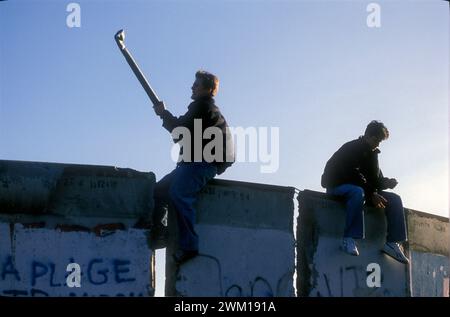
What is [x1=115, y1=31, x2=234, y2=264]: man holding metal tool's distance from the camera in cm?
854

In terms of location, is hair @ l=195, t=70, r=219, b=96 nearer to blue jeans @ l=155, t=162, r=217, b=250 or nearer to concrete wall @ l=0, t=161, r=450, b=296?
blue jeans @ l=155, t=162, r=217, b=250

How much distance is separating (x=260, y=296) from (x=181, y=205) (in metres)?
1.42

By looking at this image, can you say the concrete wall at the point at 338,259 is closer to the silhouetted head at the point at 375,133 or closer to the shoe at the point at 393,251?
the shoe at the point at 393,251

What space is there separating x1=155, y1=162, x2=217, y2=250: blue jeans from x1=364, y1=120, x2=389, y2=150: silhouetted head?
7.94 ft

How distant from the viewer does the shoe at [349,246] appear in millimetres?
9672

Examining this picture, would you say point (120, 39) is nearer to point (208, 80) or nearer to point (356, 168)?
point (208, 80)

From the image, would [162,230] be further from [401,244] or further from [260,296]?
[401,244]

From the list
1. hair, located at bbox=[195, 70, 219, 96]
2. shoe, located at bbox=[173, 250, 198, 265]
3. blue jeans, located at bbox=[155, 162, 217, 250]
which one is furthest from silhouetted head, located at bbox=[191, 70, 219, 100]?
shoe, located at bbox=[173, 250, 198, 265]

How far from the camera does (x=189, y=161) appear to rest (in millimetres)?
8578

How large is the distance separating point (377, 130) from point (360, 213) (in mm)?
1109

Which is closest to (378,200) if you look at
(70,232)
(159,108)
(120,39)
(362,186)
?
(362,186)

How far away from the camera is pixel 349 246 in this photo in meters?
9.69

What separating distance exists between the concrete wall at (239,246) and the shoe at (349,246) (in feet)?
2.25
